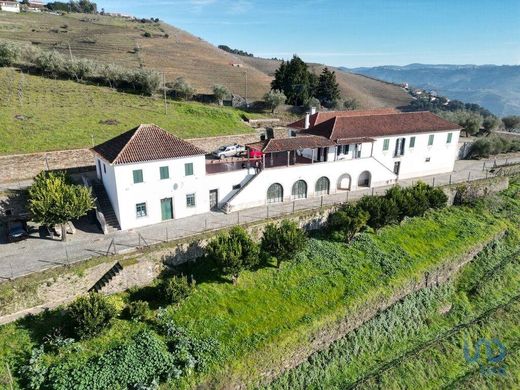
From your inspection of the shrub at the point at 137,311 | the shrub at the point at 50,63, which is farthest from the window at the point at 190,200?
the shrub at the point at 50,63

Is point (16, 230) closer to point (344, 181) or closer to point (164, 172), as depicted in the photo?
point (164, 172)

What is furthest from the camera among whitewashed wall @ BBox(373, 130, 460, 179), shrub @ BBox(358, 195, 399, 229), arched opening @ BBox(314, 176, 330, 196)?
whitewashed wall @ BBox(373, 130, 460, 179)

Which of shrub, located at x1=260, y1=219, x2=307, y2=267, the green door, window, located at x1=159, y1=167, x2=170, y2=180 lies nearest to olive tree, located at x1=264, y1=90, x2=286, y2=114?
window, located at x1=159, y1=167, x2=170, y2=180

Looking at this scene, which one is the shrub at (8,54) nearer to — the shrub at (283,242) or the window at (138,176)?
the window at (138,176)

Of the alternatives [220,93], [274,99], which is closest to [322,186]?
[274,99]

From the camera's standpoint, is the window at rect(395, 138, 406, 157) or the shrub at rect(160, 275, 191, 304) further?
the window at rect(395, 138, 406, 157)

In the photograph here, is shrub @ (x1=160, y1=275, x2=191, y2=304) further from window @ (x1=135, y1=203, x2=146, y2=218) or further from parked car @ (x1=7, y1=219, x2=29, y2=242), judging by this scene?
parked car @ (x1=7, y1=219, x2=29, y2=242)
